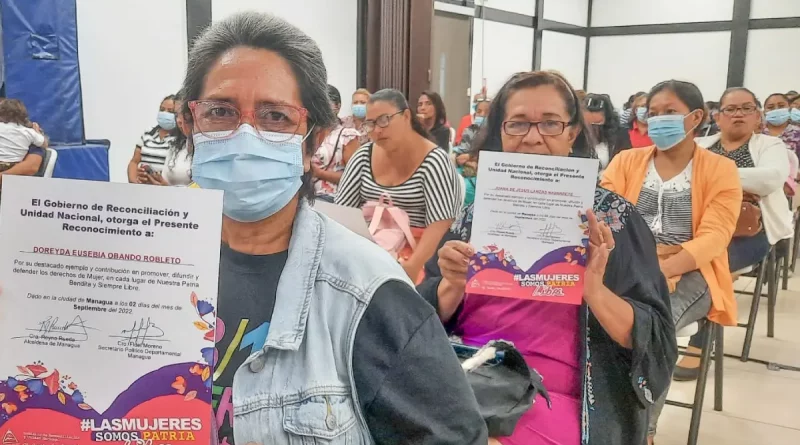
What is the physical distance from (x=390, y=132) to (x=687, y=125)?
125 cm

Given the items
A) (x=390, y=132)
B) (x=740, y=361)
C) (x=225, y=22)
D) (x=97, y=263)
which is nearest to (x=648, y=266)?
(x=225, y=22)

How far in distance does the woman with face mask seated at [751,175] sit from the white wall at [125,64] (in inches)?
160

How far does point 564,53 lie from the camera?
1297 cm

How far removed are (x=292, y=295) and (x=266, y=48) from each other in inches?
16.9

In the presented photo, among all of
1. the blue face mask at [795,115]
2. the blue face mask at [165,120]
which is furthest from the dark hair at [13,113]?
the blue face mask at [795,115]

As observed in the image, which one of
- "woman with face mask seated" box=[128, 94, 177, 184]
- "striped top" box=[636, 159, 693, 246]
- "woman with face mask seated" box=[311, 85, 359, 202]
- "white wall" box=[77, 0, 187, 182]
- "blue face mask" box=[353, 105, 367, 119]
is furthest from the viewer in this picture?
"blue face mask" box=[353, 105, 367, 119]

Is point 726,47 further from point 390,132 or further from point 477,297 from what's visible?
point 477,297

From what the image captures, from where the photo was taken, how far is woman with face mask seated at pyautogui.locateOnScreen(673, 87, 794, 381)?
330 cm

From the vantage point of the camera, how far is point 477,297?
1.82m

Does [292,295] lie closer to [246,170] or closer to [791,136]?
[246,170]

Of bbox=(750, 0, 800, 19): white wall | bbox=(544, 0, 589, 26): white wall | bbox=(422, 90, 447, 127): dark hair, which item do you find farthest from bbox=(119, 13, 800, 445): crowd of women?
bbox=(750, 0, 800, 19): white wall

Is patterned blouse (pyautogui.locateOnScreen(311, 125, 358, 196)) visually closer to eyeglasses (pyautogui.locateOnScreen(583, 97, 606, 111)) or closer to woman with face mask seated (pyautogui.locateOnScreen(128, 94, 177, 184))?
woman with face mask seated (pyautogui.locateOnScreen(128, 94, 177, 184))

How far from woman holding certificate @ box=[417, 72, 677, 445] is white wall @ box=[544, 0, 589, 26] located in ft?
36.8

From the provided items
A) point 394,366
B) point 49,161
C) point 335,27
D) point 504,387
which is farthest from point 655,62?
point 394,366
